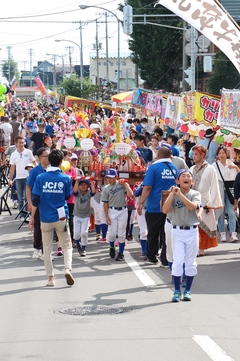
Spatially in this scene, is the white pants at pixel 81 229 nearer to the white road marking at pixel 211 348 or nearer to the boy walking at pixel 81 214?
the boy walking at pixel 81 214

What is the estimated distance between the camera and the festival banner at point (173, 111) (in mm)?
23244

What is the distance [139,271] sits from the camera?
12086mm

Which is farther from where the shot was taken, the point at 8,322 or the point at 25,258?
the point at 25,258

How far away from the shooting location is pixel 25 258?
13.5 m

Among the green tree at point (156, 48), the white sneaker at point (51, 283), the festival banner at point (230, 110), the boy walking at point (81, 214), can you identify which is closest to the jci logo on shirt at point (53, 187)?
the white sneaker at point (51, 283)

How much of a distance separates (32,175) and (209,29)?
3.48 meters

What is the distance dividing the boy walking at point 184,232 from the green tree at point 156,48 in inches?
1670

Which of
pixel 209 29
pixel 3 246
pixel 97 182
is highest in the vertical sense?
pixel 209 29

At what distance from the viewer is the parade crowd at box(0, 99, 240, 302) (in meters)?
10.0

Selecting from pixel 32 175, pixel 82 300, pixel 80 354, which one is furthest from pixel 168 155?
pixel 80 354

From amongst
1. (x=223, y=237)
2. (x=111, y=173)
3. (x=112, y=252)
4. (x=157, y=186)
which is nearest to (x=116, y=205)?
(x=111, y=173)

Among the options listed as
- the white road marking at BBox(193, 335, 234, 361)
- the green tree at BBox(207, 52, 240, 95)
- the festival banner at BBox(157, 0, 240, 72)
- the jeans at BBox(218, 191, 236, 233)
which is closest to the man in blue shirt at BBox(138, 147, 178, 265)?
the festival banner at BBox(157, 0, 240, 72)

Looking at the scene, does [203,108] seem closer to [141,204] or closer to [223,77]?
[141,204]

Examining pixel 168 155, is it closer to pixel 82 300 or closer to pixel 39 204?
pixel 39 204
